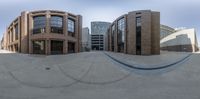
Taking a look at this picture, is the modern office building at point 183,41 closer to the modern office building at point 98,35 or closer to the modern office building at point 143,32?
the modern office building at point 143,32

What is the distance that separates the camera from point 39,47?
47.5 m

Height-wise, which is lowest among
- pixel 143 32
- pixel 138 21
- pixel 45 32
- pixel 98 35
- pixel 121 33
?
pixel 143 32

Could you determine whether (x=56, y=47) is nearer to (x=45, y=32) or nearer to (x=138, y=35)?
(x=45, y=32)

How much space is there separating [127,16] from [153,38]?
8.85m

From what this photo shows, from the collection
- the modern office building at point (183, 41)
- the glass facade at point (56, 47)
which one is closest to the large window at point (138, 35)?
the glass facade at point (56, 47)

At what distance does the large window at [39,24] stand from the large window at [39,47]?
2.60 metres

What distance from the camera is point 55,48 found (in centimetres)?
4841

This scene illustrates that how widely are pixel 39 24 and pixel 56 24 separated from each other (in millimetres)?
4128

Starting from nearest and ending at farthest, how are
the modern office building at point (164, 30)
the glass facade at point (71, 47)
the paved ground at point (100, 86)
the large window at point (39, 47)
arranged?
the paved ground at point (100, 86)
the large window at point (39, 47)
the glass facade at point (71, 47)
the modern office building at point (164, 30)

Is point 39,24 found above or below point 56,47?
above

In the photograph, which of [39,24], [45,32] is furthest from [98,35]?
[45,32]

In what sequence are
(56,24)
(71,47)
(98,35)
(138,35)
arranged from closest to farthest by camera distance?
(138,35) → (56,24) → (71,47) → (98,35)

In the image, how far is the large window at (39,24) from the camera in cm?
4769

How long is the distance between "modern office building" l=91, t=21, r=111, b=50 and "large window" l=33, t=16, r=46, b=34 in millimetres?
86844
